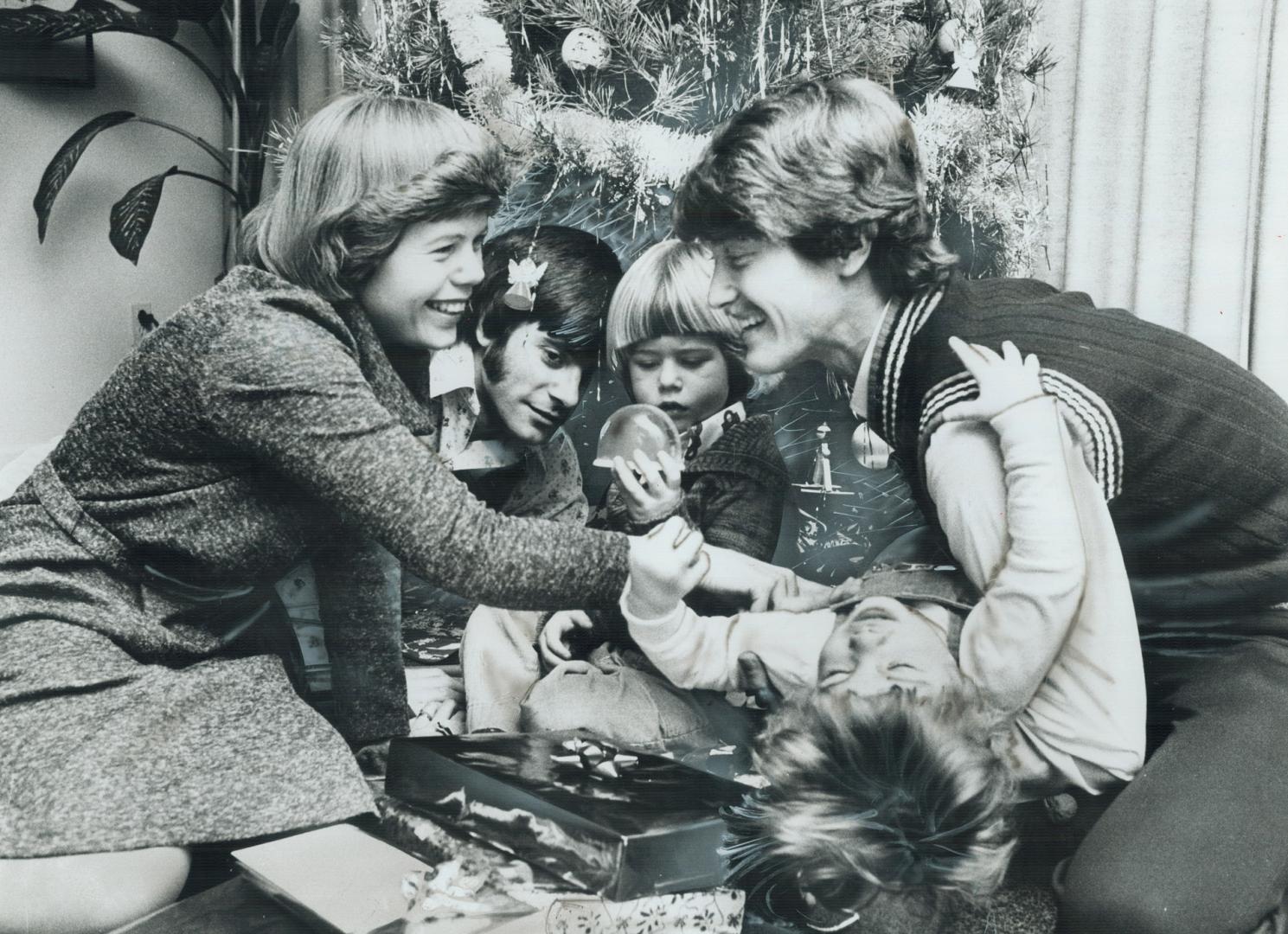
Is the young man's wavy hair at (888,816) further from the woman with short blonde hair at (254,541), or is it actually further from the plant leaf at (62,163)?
the plant leaf at (62,163)

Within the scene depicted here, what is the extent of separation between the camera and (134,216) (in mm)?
1706

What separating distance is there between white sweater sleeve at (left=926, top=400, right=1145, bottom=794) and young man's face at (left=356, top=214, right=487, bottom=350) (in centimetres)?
72

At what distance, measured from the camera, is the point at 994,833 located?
1.27m

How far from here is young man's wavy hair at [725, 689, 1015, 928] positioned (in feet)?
4.17

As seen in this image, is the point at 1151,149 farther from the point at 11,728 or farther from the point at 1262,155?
the point at 11,728

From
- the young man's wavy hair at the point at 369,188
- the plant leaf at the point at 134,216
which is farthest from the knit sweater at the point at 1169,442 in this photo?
the plant leaf at the point at 134,216

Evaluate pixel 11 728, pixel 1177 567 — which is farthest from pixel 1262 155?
pixel 11 728

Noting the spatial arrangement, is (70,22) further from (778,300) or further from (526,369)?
(778,300)

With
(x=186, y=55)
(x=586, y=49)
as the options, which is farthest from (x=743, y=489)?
(x=186, y=55)

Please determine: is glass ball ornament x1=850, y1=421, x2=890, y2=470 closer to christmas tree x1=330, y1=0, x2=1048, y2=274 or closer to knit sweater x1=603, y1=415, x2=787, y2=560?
knit sweater x1=603, y1=415, x2=787, y2=560

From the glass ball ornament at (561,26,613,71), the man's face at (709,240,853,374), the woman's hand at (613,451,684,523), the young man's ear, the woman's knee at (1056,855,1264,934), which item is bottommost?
the woman's knee at (1056,855,1264,934)

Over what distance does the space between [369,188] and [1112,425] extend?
3.31 ft

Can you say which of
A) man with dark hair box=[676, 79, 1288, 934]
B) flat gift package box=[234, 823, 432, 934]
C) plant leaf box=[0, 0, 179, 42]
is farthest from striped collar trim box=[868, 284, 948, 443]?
plant leaf box=[0, 0, 179, 42]

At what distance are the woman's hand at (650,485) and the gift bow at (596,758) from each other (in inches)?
12.1
